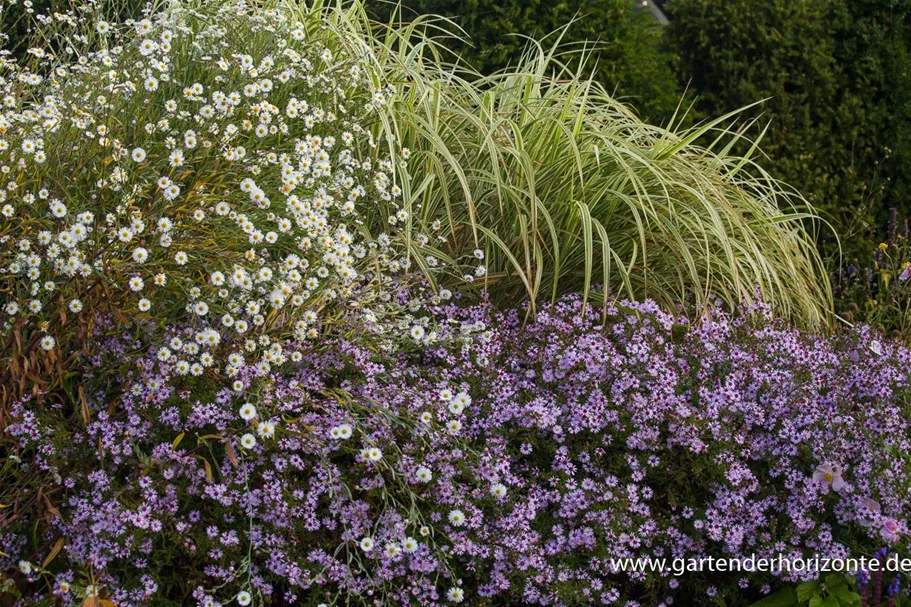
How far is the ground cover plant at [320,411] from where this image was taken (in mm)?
2289

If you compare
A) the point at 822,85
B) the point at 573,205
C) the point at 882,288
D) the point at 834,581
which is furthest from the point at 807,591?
the point at 822,85

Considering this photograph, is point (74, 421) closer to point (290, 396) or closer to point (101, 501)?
point (101, 501)

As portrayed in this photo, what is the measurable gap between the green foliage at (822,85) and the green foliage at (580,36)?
29 cm

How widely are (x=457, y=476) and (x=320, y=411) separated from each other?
41 cm

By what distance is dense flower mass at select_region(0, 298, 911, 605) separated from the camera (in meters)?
2.26

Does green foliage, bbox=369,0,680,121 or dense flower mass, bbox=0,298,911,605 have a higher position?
green foliage, bbox=369,0,680,121

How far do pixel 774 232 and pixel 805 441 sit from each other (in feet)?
5.41

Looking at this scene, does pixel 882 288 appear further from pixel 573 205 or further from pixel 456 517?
pixel 456 517

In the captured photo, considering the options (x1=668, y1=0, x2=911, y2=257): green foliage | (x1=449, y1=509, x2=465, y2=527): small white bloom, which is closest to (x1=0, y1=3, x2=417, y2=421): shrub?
(x1=449, y1=509, x2=465, y2=527): small white bloom

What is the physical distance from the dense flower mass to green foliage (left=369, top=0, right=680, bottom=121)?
269 cm

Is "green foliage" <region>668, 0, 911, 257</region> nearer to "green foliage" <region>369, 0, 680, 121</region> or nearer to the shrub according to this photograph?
"green foliage" <region>369, 0, 680, 121</region>

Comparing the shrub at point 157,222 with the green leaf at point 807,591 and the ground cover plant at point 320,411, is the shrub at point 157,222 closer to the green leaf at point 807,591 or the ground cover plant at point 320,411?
the ground cover plant at point 320,411

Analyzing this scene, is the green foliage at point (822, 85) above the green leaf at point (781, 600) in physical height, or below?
above

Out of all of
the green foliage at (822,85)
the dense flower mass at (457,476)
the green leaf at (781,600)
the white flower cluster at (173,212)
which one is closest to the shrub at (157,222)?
the white flower cluster at (173,212)
